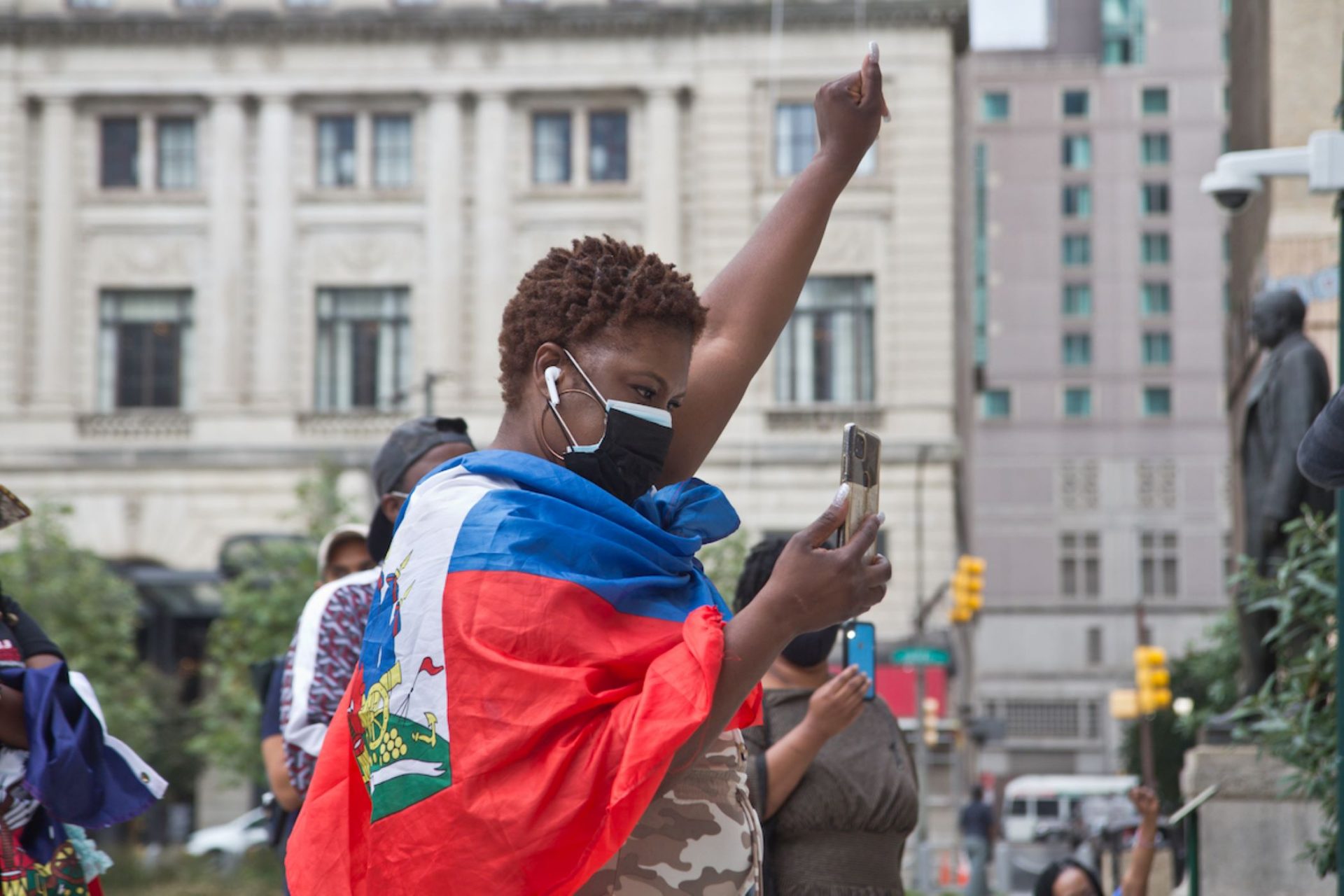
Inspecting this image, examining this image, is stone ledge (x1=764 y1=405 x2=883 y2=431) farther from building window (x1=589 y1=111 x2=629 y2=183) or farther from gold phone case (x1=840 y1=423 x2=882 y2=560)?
gold phone case (x1=840 y1=423 x2=882 y2=560)

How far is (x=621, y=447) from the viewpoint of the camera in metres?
2.77

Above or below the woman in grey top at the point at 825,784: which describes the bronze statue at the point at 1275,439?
above

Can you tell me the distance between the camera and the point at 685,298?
2.84m

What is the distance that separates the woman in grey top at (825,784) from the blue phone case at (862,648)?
Result: 10 cm

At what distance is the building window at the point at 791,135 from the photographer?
125 feet

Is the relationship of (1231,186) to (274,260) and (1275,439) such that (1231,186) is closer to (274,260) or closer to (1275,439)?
(1275,439)

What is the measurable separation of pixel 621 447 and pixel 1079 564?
79.9 metres

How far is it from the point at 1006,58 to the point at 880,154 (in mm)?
50690

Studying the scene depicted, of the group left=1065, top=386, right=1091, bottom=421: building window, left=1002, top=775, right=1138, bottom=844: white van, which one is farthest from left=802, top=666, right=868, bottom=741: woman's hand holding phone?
left=1065, top=386, right=1091, bottom=421: building window

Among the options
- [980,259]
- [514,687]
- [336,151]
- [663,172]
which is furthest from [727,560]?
[980,259]

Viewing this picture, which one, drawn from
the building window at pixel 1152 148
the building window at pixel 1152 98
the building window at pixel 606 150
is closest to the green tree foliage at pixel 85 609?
the building window at pixel 606 150

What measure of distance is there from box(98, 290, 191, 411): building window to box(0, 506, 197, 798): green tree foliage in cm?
502

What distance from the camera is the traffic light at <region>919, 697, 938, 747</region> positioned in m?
32.2

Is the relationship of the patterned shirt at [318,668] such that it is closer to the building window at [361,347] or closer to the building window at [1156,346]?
the building window at [361,347]
